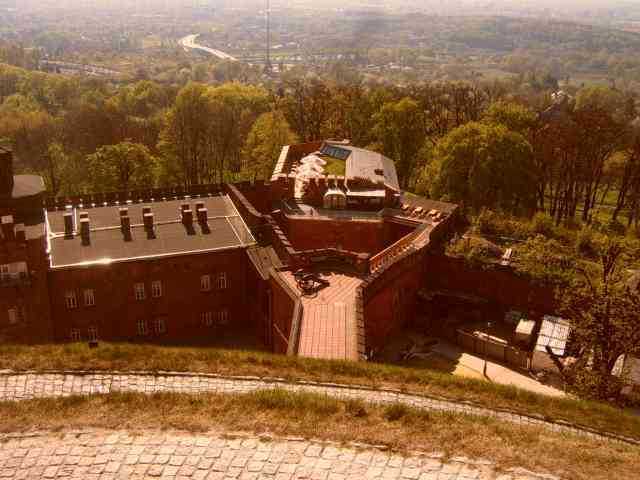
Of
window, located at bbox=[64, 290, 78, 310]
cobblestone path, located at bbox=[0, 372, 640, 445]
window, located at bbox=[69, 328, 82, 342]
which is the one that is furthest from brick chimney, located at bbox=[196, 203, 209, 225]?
cobblestone path, located at bbox=[0, 372, 640, 445]

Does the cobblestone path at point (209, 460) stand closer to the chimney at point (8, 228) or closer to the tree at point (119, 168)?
the chimney at point (8, 228)

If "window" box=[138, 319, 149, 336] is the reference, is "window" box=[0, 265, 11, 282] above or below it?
above

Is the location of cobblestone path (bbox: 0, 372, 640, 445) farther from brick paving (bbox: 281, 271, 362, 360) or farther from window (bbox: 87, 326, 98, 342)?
window (bbox: 87, 326, 98, 342)

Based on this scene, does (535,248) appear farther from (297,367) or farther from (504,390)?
(297,367)

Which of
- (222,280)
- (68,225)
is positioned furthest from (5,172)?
(222,280)

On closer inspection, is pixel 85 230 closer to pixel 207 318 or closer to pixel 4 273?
pixel 4 273

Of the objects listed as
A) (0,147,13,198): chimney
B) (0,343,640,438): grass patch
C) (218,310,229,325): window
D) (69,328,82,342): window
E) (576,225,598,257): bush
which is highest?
(0,147,13,198): chimney
